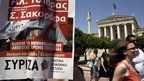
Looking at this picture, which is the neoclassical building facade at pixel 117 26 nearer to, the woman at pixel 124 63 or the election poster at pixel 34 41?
the woman at pixel 124 63

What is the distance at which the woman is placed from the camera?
10.4ft

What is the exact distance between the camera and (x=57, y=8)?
264 cm

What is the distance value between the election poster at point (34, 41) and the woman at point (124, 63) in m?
0.76

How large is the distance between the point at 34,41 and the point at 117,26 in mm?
100098

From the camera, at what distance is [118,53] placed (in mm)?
3549

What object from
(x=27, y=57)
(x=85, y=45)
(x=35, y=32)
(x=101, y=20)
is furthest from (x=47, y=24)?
(x=101, y=20)

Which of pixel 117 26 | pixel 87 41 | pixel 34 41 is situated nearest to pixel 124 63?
pixel 34 41

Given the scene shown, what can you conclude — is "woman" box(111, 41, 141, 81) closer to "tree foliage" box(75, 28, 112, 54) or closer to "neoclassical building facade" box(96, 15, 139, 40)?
"tree foliage" box(75, 28, 112, 54)

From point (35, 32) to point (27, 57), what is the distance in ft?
0.65

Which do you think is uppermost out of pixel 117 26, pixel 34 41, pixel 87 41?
pixel 34 41

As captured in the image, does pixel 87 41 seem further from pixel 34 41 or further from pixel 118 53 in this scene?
pixel 34 41

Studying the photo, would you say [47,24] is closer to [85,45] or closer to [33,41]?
[33,41]

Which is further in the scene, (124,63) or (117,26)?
(117,26)

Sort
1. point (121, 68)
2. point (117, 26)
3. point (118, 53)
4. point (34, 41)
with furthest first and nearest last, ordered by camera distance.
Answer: point (117, 26) < point (118, 53) < point (121, 68) < point (34, 41)
